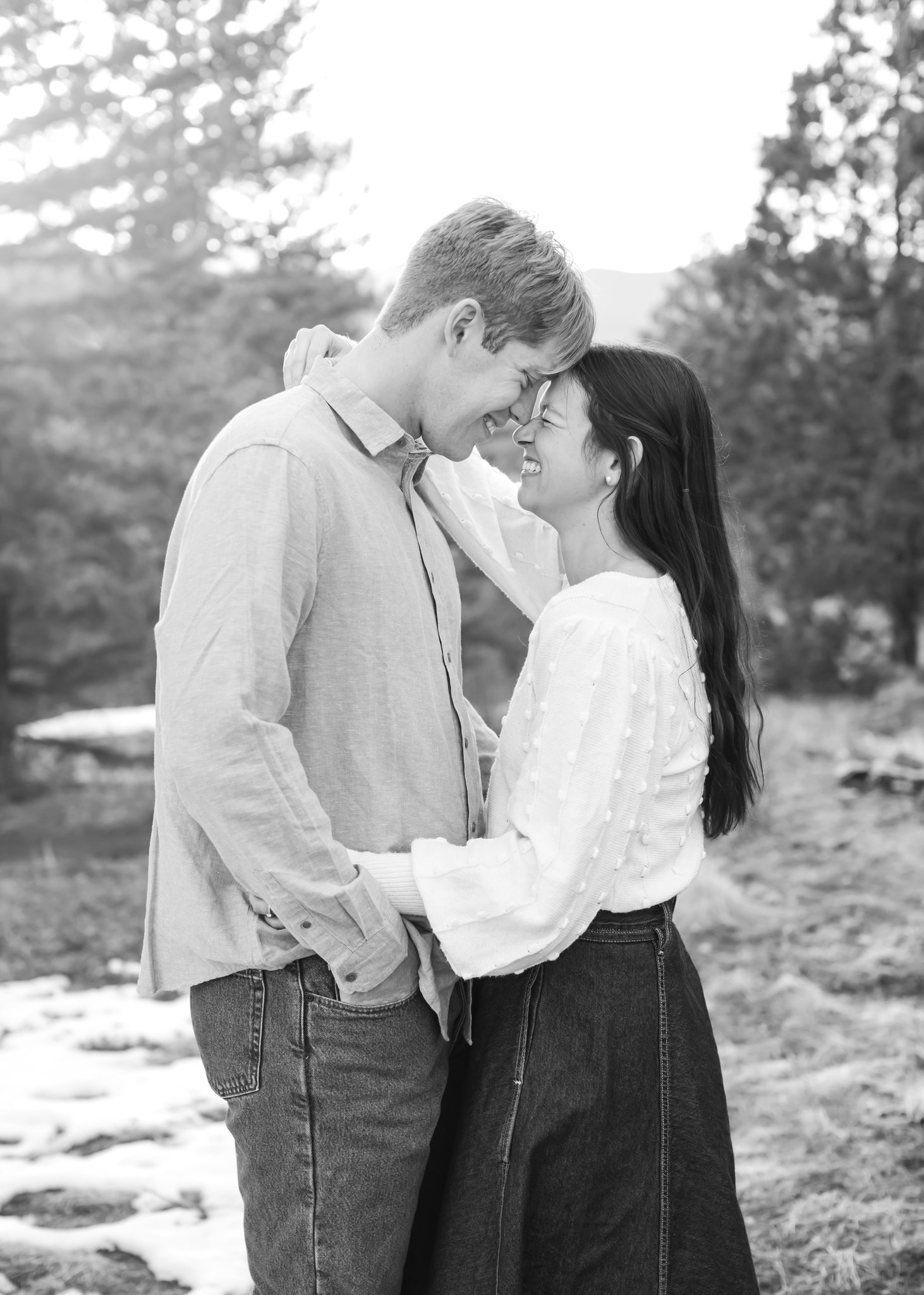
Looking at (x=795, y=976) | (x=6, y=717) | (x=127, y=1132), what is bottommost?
(x=6, y=717)

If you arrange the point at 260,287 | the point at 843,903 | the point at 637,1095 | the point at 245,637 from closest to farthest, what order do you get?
the point at 245,637 < the point at 637,1095 < the point at 843,903 < the point at 260,287

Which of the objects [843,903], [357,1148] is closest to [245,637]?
[357,1148]

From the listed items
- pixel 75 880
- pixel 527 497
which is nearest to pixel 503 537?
pixel 527 497

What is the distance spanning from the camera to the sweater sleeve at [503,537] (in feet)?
8.45

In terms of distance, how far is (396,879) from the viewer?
5.98 feet

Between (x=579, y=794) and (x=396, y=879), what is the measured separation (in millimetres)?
297

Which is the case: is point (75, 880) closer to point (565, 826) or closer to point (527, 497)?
point (527, 497)

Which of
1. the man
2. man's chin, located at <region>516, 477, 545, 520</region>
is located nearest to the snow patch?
the man

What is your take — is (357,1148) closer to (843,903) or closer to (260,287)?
(843,903)

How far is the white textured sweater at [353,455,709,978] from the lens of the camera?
183 cm

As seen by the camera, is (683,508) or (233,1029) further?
(683,508)

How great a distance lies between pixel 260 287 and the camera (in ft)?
45.6

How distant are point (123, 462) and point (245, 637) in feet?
27.6

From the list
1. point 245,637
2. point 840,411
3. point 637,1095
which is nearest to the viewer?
point 245,637
